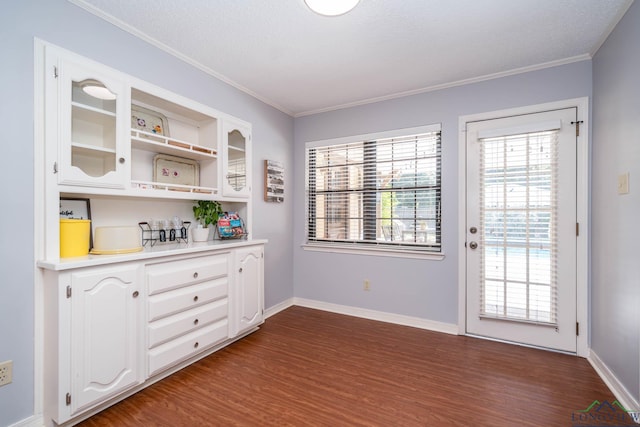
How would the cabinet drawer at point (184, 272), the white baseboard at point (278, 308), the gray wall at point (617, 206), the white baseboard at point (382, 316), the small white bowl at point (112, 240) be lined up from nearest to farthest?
the gray wall at point (617, 206) → the small white bowl at point (112, 240) → the cabinet drawer at point (184, 272) → the white baseboard at point (382, 316) → the white baseboard at point (278, 308)

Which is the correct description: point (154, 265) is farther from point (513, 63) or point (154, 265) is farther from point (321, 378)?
point (513, 63)

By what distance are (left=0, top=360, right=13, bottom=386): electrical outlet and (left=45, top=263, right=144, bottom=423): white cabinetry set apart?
147 mm

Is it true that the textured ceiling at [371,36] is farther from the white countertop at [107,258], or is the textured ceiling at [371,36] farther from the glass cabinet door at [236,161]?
the white countertop at [107,258]

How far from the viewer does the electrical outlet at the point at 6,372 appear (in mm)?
1521

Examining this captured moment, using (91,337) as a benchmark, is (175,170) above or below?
above

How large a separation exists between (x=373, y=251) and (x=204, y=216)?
6.18 ft

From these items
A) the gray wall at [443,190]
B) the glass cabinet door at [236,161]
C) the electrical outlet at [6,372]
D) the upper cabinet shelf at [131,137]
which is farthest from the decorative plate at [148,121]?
the gray wall at [443,190]

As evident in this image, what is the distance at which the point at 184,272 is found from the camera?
7.23 ft

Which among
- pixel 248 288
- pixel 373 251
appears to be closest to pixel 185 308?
pixel 248 288

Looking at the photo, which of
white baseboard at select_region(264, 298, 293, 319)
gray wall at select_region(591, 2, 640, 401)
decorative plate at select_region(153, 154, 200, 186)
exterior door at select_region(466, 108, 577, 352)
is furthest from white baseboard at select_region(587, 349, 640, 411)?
decorative plate at select_region(153, 154, 200, 186)

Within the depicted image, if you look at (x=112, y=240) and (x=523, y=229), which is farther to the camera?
(x=523, y=229)

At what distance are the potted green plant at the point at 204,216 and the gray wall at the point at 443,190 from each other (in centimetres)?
131

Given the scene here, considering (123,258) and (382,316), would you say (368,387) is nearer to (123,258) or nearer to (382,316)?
(382,316)

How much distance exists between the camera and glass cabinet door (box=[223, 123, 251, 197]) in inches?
110
